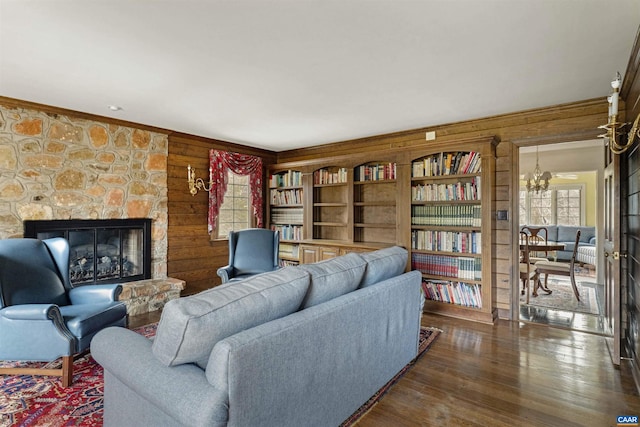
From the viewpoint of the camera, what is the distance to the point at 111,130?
3998mm

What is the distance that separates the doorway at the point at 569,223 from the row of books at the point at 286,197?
324cm

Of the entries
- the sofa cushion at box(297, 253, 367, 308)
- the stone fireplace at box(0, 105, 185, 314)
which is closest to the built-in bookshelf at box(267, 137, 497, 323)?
the stone fireplace at box(0, 105, 185, 314)

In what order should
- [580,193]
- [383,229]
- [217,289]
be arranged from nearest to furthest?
[217,289], [383,229], [580,193]

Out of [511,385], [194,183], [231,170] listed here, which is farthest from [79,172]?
[511,385]

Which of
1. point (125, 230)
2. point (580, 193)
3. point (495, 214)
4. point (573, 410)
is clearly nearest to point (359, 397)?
point (573, 410)

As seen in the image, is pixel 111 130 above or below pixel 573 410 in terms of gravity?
above

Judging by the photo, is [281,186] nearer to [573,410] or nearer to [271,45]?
[271,45]

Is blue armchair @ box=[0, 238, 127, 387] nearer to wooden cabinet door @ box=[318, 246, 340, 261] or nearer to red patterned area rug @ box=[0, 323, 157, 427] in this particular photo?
red patterned area rug @ box=[0, 323, 157, 427]

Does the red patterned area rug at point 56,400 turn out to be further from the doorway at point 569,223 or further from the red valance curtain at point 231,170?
the red valance curtain at point 231,170

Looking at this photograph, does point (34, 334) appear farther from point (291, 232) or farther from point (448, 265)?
point (448, 265)

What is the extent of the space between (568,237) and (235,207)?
7.61 meters

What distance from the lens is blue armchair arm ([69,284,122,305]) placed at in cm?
282

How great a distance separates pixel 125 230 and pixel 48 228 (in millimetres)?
792

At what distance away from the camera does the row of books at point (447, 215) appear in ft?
12.5
